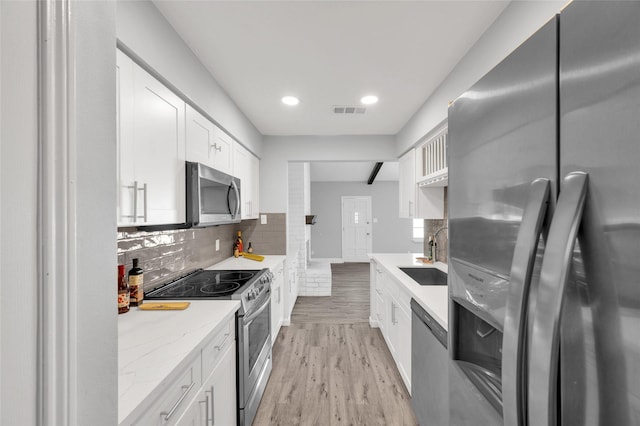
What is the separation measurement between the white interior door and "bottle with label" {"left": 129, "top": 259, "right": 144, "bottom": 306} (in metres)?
7.33

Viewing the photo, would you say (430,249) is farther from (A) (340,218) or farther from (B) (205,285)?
(A) (340,218)

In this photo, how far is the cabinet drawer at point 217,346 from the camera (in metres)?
1.35

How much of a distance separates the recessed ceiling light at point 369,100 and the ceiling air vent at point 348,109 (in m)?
0.13

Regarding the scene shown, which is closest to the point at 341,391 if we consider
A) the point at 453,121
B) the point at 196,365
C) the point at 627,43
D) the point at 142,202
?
the point at 196,365

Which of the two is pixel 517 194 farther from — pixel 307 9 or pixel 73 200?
pixel 307 9

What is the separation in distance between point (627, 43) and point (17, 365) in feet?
2.83

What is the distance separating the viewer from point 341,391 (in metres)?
2.40

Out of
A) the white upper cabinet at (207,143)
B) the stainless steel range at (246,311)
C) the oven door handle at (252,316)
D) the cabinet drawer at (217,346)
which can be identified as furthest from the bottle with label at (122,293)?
the white upper cabinet at (207,143)

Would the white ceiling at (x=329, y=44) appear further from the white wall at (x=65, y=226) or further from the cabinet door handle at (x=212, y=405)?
the cabinet door handle at (x=212, y=405)

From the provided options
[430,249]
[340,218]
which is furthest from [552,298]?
[340,218]

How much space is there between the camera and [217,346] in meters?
1.49

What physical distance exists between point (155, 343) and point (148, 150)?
2.96 feet

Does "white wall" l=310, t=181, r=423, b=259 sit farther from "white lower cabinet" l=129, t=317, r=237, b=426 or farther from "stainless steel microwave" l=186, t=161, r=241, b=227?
"white lower cabinet" l=129, t=317, r=237, b=426

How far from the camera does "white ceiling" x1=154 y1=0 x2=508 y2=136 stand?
1523mm
